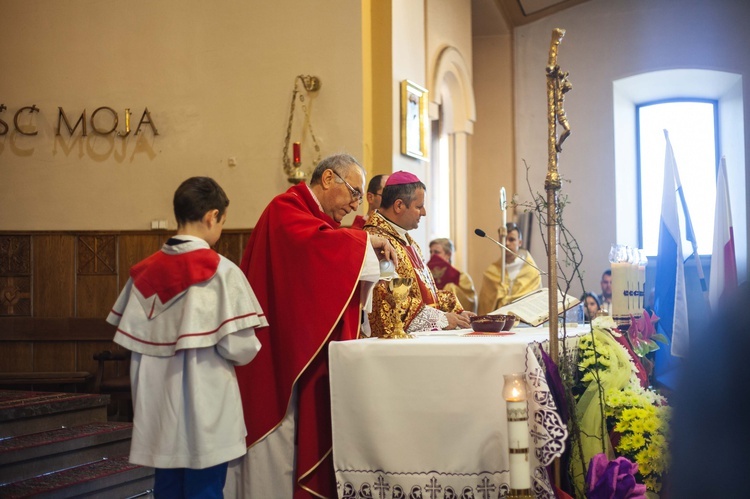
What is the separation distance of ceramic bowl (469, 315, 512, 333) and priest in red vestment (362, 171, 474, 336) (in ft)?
1.13

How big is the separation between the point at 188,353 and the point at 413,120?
196 inches

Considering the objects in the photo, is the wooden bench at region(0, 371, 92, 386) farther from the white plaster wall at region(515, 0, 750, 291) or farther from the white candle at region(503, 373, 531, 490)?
the white plaster wall at region(515, 0, 750, 291)

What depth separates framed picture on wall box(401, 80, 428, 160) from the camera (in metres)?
7.54

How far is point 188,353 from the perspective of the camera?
124 inches

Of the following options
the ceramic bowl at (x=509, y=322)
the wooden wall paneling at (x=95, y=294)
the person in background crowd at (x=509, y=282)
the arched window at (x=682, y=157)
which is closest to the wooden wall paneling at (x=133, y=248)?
the wooden wall paneling at (x=95, y=294)

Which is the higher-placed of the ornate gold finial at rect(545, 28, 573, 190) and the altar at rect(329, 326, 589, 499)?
the ornate gold finial at rect(545, 28, 573, 190)

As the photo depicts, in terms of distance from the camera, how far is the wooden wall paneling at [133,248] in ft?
24.7

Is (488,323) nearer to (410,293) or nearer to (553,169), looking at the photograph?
(410,293)

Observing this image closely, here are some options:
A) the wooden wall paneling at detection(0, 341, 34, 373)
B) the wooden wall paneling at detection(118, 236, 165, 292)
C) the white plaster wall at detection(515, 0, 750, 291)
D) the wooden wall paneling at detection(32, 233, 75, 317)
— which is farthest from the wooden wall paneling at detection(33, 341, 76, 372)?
the white plaster wall at detection(515, 0, 750, 291)

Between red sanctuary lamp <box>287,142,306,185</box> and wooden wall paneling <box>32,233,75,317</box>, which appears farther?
wooden wall paneling <box>32,233,75,317</box>

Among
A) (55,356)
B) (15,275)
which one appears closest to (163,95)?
(15,275)

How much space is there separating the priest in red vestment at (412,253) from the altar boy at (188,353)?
106 cm

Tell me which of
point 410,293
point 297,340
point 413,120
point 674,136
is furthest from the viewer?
point 674,136

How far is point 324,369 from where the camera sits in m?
3.78
